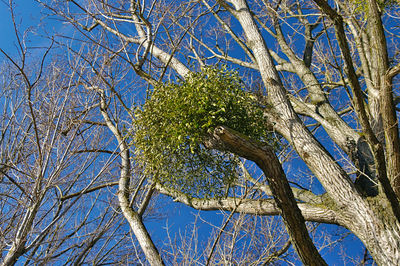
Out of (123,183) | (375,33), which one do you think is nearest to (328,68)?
(375,33)

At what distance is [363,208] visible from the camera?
→ 2814 millimetres

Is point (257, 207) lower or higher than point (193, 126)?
lower

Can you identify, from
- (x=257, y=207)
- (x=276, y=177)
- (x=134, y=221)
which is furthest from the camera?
(x=134, y=221)

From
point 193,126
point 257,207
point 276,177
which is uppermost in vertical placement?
point 193,126

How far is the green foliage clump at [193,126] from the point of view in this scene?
2.57m

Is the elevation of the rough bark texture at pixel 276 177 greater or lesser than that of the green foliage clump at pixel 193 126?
lesser

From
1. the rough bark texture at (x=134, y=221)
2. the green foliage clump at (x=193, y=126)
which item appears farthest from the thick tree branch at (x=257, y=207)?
the rough bark texture at (x=134, y=221)

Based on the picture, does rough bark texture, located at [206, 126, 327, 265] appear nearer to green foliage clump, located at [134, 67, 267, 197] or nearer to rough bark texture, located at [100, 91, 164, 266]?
green foliage clump, located at [134, 67, 267, 197]

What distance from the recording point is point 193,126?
253cm

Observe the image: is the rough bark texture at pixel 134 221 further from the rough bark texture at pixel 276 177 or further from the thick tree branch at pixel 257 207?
the rough bark texture at pixel 276 177

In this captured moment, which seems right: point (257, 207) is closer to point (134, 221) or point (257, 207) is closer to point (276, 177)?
point (276, 177)

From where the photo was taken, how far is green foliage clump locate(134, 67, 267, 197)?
257cm

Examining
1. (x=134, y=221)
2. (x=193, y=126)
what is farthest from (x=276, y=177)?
(x=134, y=221)

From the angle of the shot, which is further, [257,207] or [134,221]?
[134,221]
